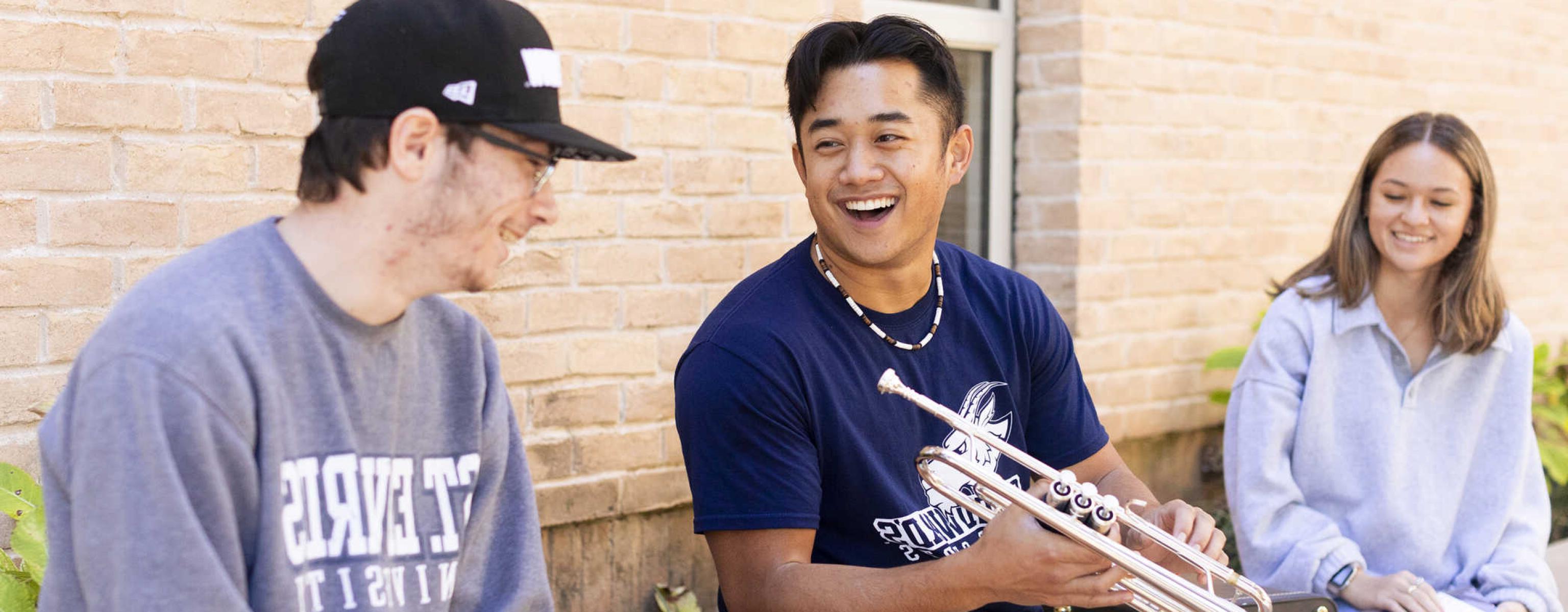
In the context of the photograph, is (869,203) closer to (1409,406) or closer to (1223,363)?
(1409,406)

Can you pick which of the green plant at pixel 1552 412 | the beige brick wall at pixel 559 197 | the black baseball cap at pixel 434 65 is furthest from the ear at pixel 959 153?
the green plant at pixel 1552 412

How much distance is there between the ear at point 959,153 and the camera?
9.26ft

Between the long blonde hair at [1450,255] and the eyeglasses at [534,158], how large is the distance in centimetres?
241

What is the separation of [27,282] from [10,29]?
470 mm

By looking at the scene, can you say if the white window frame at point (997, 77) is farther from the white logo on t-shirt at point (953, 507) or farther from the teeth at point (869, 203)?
the white logo on t-shirt at point (953, 507)

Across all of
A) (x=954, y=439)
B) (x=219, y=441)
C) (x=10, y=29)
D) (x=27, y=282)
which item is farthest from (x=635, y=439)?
(x=219, y=441)

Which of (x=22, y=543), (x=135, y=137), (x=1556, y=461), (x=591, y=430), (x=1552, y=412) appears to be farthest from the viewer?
(x=1552, y=412)

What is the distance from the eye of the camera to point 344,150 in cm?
181

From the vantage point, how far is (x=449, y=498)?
2008 mm

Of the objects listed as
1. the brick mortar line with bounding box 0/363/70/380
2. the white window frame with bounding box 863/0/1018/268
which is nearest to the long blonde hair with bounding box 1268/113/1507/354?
the white window frame with bounding box 863/0/1018/268

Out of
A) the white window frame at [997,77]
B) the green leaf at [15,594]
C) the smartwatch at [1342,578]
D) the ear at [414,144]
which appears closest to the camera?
the ear at [414,144]

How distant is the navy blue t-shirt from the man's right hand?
27cm

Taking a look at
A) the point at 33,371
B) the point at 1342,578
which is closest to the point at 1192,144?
the point at 1342,578

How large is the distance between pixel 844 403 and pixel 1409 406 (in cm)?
179
